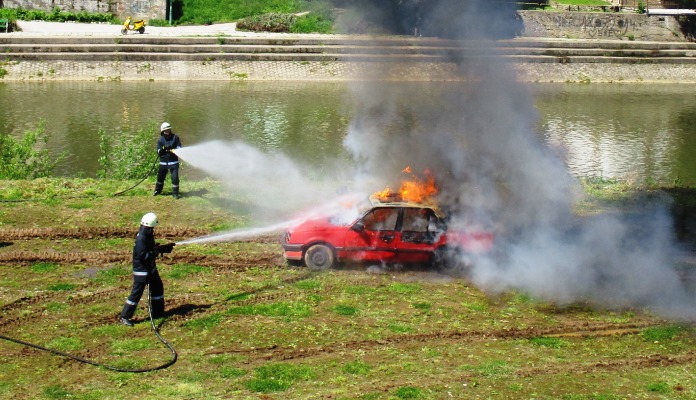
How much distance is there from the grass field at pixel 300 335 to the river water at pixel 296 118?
8670mm

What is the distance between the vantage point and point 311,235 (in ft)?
51.6

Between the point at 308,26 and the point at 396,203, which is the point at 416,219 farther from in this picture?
the point at 308,26

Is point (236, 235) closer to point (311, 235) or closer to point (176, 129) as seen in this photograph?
point (311, 235)

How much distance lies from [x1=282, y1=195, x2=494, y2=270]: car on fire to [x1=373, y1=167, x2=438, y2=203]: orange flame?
1.92ft

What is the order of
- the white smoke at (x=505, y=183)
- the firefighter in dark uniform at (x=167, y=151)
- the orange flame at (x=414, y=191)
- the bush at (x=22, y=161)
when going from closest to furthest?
the white smoke at (x=505, y=183), the orange flame at (x=414, y=191), the firefighter in dark uniform at (x=167, y=151), the bush at (x=22, y=161)

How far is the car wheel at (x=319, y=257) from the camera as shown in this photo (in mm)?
15742

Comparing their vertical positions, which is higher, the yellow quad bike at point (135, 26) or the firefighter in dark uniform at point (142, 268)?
the yellow quad bike at point (135, 26)

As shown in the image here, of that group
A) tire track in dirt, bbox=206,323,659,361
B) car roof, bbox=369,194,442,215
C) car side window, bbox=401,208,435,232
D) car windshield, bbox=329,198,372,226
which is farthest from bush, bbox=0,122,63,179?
tire track in dirt, bbox=206,323,659,361

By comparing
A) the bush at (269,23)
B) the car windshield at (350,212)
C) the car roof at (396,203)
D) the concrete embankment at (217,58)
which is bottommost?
the car windshield at (350,212)

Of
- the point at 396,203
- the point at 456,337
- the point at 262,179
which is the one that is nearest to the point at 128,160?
the point at 262,179

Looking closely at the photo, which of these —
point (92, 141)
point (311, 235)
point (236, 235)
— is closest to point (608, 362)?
point (311, 235)

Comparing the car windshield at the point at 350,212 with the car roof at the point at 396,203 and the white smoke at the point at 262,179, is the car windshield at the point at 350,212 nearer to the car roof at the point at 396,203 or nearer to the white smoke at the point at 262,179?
the car roof at the point at 396,203

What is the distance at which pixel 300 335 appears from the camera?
1275 centimetres

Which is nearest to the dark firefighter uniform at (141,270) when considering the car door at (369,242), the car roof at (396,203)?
the car door at (369,242)
